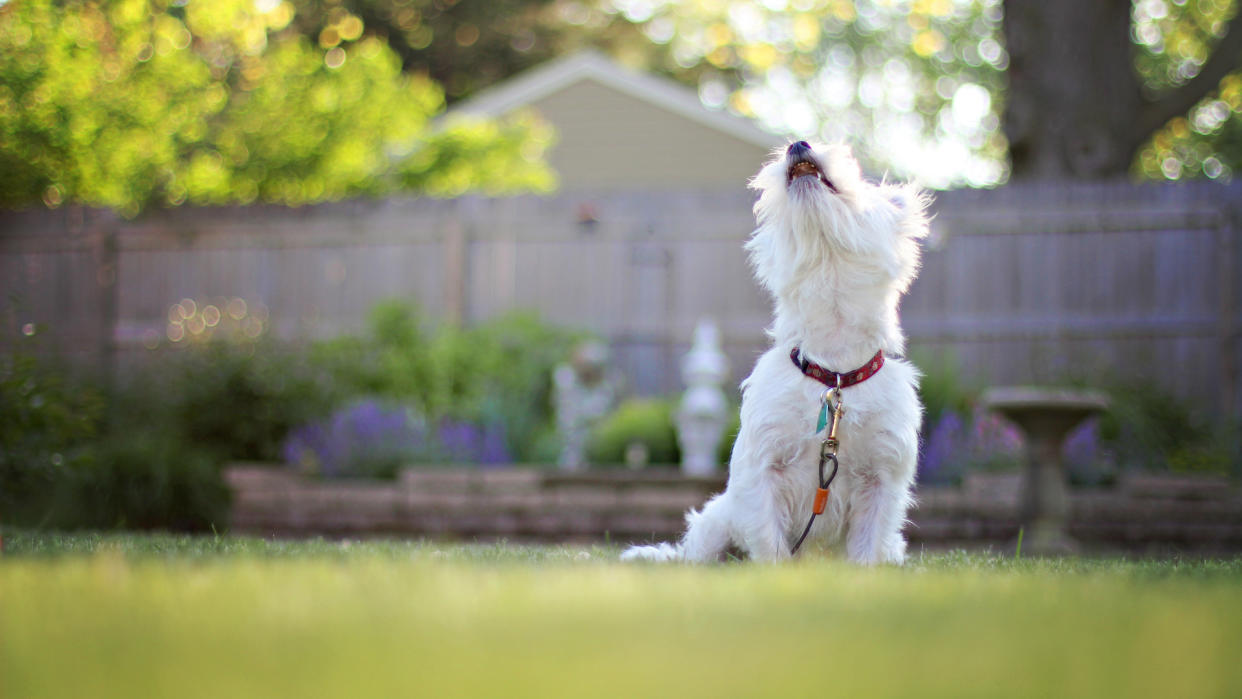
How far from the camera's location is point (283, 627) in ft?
6.69

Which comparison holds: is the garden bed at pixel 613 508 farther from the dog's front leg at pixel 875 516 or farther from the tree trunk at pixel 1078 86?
the tree trunk at pixel 1078 86

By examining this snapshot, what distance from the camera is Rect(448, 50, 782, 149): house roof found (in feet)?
54.1

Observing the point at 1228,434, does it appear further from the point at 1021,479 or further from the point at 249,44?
the point at 249,44

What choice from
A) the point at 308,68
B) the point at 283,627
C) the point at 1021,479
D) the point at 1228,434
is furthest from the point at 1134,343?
the point at 283,627

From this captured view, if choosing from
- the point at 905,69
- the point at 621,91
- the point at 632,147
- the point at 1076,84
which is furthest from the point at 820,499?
the point at 905,69

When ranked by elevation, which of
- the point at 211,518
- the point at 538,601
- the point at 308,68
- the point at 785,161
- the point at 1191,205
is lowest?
the point at 211,518

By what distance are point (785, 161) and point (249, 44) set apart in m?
11.5

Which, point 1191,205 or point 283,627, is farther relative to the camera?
point 1191,205

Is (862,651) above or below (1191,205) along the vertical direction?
below

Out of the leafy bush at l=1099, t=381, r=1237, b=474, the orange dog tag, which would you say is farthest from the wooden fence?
the orange dog tag

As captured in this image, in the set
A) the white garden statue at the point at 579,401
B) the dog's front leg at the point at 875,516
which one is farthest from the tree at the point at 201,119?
the dog's front leg at the point at 875,516

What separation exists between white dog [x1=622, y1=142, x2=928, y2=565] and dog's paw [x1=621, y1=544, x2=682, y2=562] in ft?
→ 0.95

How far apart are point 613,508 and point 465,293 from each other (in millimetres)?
4556

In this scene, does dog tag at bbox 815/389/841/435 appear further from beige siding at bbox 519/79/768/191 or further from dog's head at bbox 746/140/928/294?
beige siding at bbox 519/79/768/191
